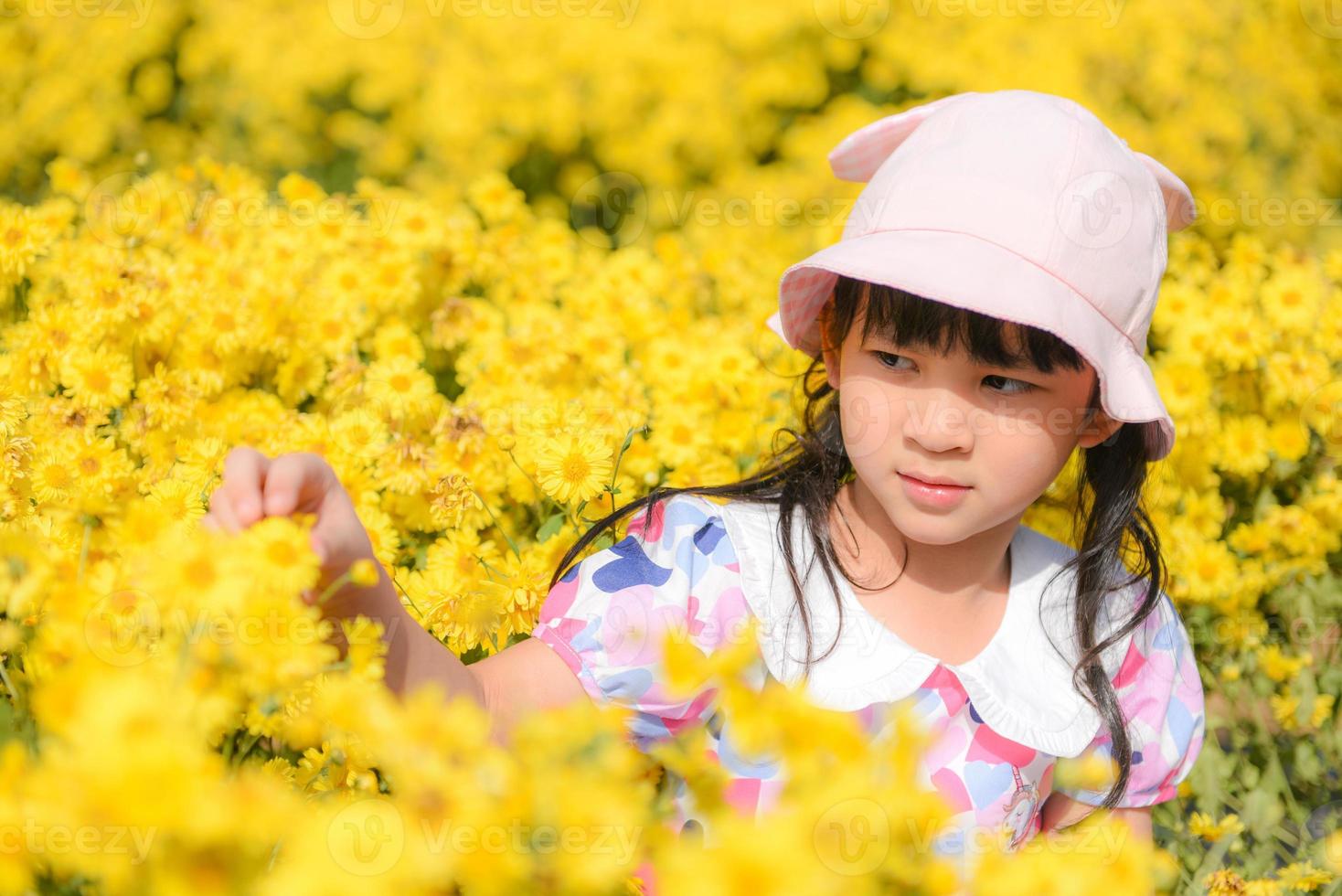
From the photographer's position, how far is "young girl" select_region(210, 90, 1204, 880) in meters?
1.25

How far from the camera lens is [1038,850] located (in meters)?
0.73

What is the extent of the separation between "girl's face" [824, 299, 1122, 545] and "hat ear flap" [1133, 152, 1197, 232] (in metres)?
0.38

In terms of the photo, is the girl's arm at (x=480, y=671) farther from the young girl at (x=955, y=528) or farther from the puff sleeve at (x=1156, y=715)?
the puff sleeve at (x=1156, y=715)

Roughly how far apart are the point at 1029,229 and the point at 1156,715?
25.9 inches

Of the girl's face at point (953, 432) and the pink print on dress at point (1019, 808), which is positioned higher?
the girl's face at point (953, 432)

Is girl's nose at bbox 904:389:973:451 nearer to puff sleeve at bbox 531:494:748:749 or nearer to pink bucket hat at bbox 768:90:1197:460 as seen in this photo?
pink bucket hat at bbox 768:90:1197:460

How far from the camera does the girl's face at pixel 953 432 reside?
49.2 inches

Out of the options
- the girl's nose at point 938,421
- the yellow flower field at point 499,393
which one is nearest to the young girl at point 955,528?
the girl's nose at point 938,421

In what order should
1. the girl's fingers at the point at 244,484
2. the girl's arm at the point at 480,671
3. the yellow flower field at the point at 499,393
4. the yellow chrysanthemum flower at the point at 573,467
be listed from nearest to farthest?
the yellow flower field at the point at 499,393
the girl's fingers at the point at 244,484
the girl's arm at the point at 480,671
the yellow chrysanthemum flower at the point at 573,467

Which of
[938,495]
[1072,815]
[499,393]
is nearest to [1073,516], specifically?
[1072,815]

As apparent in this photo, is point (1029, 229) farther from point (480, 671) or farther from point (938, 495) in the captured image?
point (480, 671)

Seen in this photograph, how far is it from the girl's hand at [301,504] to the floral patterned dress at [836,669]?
36 cm

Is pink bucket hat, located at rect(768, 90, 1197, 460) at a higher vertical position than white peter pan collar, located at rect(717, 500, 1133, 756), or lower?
higher

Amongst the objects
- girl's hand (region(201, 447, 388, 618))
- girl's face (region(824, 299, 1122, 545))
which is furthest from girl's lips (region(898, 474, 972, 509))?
girl's hand (region(201, 447, 388, 618))
